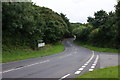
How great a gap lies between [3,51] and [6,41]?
14.2 ft

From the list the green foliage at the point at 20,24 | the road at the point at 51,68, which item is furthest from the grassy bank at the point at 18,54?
the road at the point at 51,68

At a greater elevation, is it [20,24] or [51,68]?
[20,24]

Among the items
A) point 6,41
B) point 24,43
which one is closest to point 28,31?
point 24,43

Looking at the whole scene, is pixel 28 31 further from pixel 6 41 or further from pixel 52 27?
pixel 52 27

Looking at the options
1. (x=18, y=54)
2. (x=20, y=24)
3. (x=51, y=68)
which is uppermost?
(x=20, y=24)

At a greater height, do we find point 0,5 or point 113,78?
point 0,5

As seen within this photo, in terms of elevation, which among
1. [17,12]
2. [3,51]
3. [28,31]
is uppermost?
[17,12]

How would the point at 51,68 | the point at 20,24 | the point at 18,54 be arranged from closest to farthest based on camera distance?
the point at 51,68, the point at 18,54, the point at 20,24

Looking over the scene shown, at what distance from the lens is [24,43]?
35062mm

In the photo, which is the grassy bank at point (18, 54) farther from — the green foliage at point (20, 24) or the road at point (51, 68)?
the road at point (51, 68)

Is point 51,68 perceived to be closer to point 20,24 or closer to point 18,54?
point 18,54

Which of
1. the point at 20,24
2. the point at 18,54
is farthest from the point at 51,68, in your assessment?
the point at 20,24

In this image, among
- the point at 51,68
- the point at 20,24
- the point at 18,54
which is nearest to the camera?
the point at 51,68

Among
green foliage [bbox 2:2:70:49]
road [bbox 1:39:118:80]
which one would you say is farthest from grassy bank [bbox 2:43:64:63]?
road [bbox 1:39:118:80]
